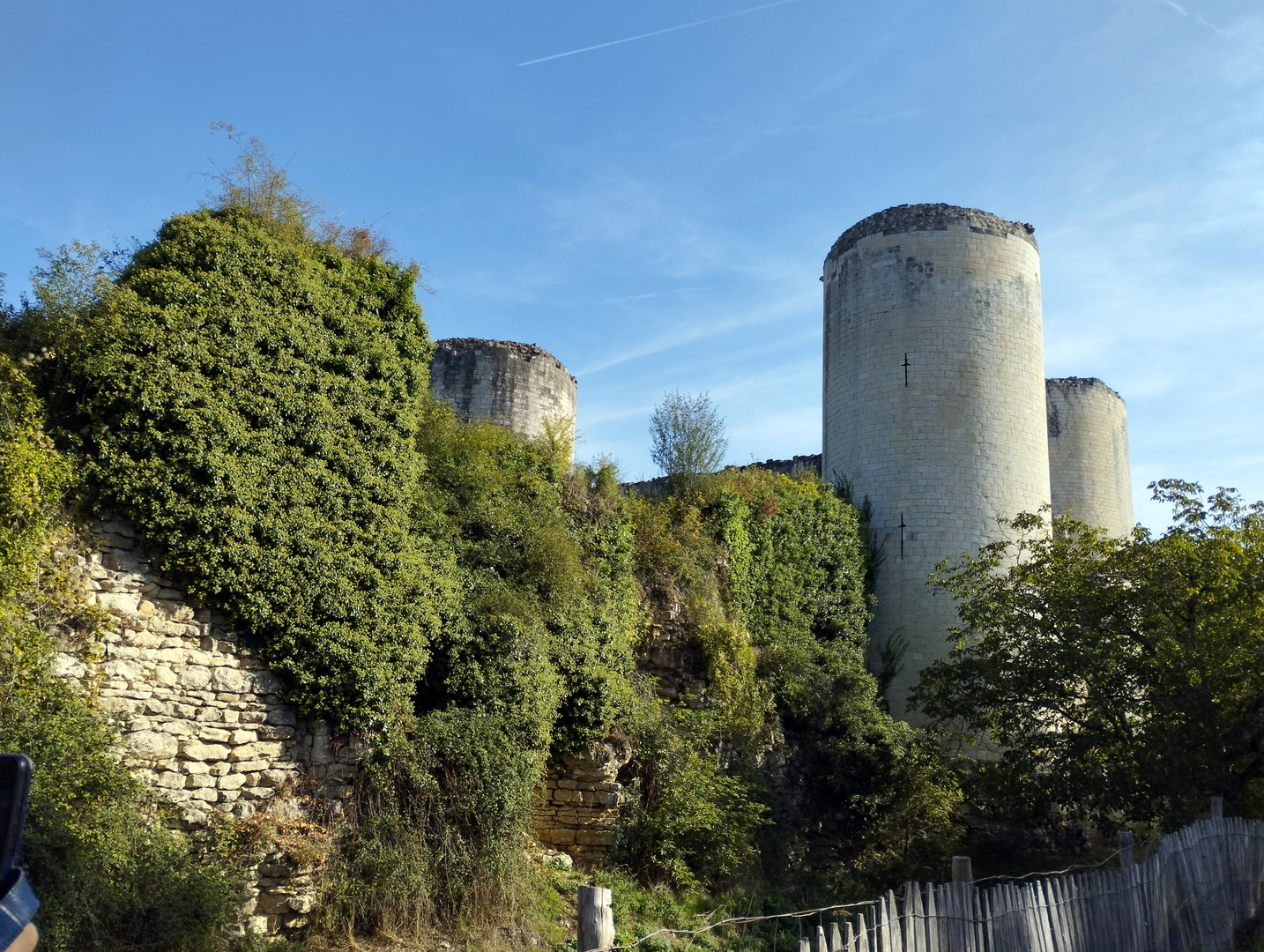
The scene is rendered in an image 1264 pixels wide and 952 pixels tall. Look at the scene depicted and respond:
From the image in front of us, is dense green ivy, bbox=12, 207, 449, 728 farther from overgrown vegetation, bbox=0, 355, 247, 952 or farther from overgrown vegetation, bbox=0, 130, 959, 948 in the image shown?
overgrown vegetation, bbox=0, 355, 247, 952

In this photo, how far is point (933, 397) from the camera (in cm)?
1947

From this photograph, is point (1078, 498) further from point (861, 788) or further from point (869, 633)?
point (861, 788)

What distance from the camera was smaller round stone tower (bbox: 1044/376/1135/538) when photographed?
26.6 meters

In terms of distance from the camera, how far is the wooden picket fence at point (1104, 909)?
19.6 feet

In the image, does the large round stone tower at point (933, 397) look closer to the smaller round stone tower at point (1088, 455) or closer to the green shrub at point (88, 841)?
the smaller round stone tower at point (1088, 455)

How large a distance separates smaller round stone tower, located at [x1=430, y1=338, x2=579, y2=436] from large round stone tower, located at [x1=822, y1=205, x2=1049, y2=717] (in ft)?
21.7

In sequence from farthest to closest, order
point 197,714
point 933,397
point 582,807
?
point 933,397
point 582,807
point 197,714

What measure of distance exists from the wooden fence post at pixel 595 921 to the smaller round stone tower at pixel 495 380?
14367mm

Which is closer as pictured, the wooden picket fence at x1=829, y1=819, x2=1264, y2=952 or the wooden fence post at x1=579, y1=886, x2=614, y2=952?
the wooden fence post at x1=579, y1=886, x2=614, y2=952

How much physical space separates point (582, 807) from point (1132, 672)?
728 cm

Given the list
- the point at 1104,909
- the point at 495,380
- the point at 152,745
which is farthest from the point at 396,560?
the point at 495,380

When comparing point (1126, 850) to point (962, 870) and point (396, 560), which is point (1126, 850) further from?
point (396, 560)

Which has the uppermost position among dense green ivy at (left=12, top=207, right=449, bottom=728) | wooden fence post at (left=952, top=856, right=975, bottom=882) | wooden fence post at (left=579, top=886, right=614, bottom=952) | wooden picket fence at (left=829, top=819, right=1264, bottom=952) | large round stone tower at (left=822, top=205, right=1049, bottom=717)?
large round stone tower at (left=822, top=205, right=1049, bottom=717)

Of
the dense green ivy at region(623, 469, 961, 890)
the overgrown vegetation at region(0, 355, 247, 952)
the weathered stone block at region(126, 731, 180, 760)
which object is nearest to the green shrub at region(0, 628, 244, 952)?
the overgrown vegetation at region(0, 355, 247, 952)
